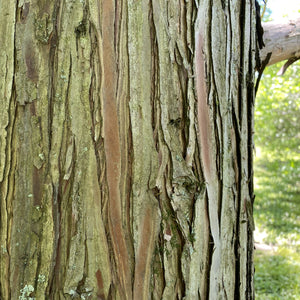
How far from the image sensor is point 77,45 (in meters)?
1.08

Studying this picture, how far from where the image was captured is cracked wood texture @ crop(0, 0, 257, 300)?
1062mm

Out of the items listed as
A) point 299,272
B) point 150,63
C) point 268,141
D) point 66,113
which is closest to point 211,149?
point 150,63

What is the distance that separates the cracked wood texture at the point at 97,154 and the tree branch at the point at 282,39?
4.26ft

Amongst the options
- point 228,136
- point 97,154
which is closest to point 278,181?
point 228,136

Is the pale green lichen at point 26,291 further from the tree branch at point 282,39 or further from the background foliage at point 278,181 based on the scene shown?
the background foliage at point 278,181

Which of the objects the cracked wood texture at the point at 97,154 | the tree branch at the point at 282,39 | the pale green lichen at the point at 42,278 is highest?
the tree branch at the point at 282,39

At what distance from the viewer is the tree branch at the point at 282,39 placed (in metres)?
2.25

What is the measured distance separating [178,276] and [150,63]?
2.08 feet

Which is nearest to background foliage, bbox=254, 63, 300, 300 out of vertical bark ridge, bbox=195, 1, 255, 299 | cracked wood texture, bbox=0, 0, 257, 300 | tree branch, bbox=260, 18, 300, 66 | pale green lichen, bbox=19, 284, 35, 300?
→ tree branch, bbox=260, 18, 300, 66

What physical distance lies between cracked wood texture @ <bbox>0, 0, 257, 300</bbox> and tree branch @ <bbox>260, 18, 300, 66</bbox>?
130 centimetres

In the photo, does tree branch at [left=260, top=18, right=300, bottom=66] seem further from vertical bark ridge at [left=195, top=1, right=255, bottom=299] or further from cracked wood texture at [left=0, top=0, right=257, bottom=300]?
cracked wood texture at [left=0, top=0, right=257, bottom=300]

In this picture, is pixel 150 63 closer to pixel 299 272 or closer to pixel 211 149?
pixel 211 149

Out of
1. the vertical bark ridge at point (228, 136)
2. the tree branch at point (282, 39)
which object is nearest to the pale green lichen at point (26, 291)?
the vertical bark ridge at point (228, 136)

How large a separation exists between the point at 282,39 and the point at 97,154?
169 cm
